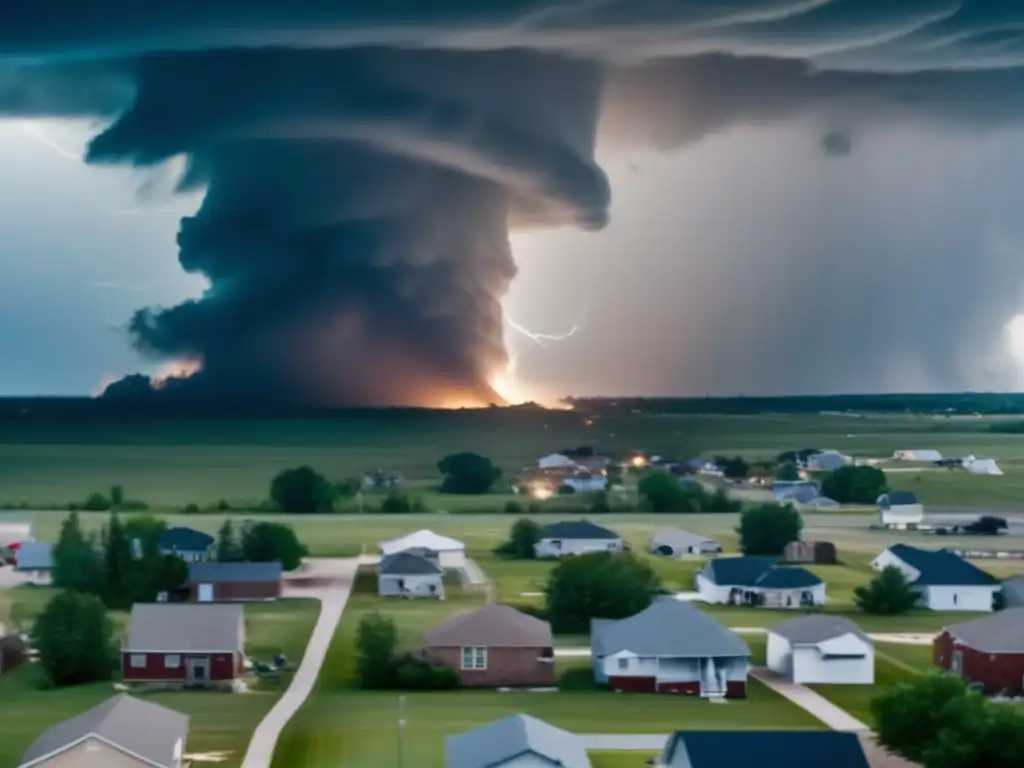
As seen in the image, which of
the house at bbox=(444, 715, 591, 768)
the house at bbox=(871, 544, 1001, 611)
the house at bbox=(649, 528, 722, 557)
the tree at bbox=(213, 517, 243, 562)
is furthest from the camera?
the house at bbox=(649, 528, 722, 557)

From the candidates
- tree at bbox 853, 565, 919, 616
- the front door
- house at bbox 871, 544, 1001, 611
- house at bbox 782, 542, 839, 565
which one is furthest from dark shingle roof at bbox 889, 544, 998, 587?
the front door

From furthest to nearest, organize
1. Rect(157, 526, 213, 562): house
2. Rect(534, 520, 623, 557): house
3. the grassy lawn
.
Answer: Rect(534, 520, 623, 557): house → Rect(157, 526, 213, 562): house → the grassy lawn

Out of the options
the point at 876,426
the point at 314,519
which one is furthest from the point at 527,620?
the point at 876,426

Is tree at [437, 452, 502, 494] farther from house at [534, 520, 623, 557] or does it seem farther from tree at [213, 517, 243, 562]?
tree at [213, 517, 243, 562]

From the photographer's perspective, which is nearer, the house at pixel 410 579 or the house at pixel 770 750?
the house at pixel 770 750

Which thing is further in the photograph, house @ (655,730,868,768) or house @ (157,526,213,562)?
house @ (157,526,213,562)

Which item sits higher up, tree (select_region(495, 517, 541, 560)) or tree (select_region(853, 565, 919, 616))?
tree (select_region(495, 517, 541, 560))

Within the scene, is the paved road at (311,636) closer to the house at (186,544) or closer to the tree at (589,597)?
the house at (186,544)

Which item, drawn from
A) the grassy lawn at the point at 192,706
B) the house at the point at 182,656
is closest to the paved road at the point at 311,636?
the grassy lawn at the point at 192,706
